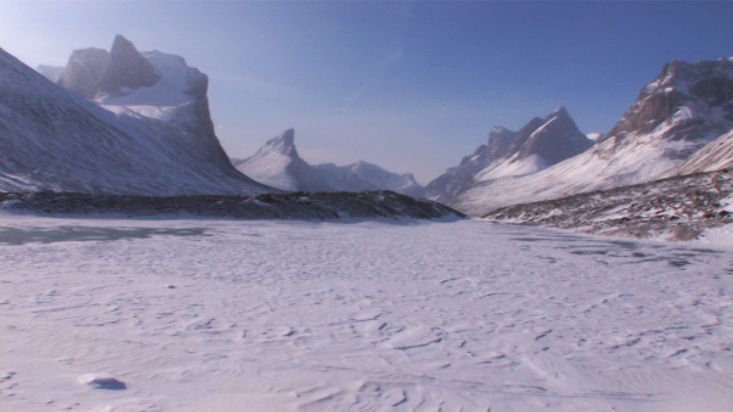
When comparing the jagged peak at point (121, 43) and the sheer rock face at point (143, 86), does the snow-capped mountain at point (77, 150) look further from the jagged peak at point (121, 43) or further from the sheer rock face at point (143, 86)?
the jagged peak at point (121, 43)

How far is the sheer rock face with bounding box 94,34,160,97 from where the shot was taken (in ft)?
598

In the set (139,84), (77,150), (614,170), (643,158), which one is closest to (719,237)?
(77,150)

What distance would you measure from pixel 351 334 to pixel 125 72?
217 metres

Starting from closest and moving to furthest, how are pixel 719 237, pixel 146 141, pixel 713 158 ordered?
pixel 719 237, pixel 713 158, pixel 146 141

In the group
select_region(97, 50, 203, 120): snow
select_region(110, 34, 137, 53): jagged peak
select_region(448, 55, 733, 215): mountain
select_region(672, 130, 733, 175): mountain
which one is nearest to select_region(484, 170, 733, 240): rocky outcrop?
select_region(672, 130, 733, 175): mountain

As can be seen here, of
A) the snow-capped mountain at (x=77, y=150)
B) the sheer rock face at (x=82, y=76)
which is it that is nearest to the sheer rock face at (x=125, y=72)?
the sheer rock face at (x=82, y=76)

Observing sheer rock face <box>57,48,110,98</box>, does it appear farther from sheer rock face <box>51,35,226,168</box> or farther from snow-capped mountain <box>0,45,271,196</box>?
snow-capped mountain <box>0,45,271,196</box>

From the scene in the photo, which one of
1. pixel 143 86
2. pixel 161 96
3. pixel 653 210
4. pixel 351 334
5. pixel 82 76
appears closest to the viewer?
pixel 351 334

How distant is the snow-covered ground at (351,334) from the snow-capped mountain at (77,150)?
2144 inches

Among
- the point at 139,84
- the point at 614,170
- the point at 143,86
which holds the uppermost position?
the point at 139,84

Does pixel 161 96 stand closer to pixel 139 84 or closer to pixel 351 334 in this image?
pixel 139 84

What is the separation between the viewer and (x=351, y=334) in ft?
23.1

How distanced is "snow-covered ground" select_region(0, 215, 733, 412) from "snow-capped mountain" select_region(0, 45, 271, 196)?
2144 inches

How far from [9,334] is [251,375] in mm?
3853
